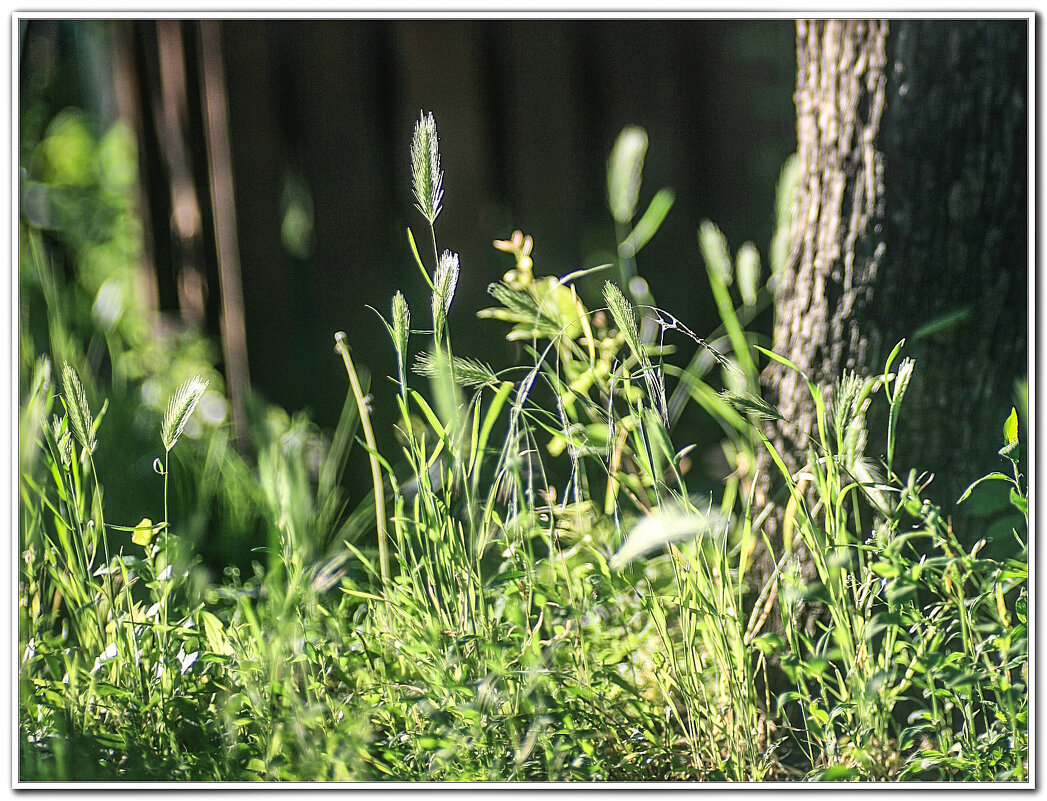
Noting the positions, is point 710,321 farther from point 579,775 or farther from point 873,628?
point 579,775

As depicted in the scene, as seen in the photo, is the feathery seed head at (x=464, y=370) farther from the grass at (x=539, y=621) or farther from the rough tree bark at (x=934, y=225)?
the rough tree bark at (x=934, y=225)

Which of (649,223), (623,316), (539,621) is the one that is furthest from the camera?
(649,223)

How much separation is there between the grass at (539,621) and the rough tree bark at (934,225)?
4 centimetres

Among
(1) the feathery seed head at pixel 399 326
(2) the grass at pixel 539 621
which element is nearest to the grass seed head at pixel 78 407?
(2) the grass at pixel 539 621

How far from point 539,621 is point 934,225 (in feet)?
2.14

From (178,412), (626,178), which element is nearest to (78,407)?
(178,412)

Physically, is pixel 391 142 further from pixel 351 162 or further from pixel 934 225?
pixel 934 225

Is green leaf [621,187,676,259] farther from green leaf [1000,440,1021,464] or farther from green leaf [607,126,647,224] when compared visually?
green leaf [1000,440,1021,464]

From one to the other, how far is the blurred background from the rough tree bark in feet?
0.48

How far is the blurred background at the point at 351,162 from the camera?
3.67 ft

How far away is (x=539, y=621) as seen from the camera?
101cm

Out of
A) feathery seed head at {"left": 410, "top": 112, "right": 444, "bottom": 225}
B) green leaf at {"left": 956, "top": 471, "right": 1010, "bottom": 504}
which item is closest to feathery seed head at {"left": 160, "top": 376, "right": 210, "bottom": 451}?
feathery seed head at {"left": 410, "top": 112, "right": 444, "bottom": 225}

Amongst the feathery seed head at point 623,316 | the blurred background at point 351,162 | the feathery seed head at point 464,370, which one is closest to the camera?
the feathery seed head at point 623,316

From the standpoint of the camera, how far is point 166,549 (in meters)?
1.06
